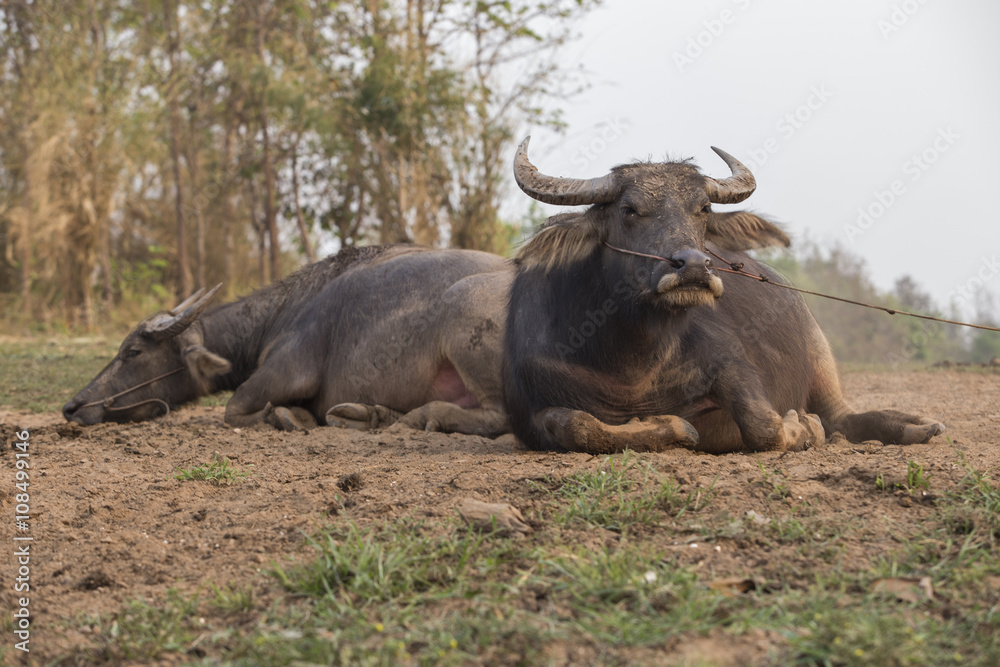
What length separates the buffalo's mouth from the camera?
3.57 metres

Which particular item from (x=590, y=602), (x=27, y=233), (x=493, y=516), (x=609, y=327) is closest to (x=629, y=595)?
(x=590, y=602)

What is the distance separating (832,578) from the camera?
2.23 m

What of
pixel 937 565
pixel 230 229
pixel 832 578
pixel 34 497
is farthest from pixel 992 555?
pixel 230 229

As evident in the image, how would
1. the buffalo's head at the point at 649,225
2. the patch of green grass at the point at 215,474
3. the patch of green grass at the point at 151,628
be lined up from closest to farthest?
the patch of green grass at the point at 151,628 < the buffalo's head at the point at 649,225 < the patch of green grass at the point at 215,474

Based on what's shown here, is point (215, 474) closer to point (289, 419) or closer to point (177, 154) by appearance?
point (289, 419)

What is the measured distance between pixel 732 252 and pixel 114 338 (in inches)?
458

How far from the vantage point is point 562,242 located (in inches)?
169

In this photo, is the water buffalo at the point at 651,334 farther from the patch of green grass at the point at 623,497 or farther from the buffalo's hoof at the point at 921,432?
the patch of green grass at the point at 623,497

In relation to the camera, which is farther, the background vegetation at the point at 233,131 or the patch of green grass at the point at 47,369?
the background vegetation at the point at 233,131

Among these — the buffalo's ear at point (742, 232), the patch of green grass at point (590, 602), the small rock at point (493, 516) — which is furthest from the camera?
Result: the buffalo's ear at point (742, 232)

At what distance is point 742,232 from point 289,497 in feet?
Result: 9.13

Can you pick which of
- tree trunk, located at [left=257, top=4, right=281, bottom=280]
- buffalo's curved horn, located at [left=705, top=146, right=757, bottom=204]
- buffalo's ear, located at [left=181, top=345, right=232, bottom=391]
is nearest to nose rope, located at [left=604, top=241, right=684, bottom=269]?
buffalo's curved horn, located at [left=705, top=146, right=757, bottom=204]

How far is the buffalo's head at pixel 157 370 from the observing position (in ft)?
21.4

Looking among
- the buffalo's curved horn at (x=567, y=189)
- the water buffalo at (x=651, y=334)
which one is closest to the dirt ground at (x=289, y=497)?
the water buffalo at (x=651, y=334)
